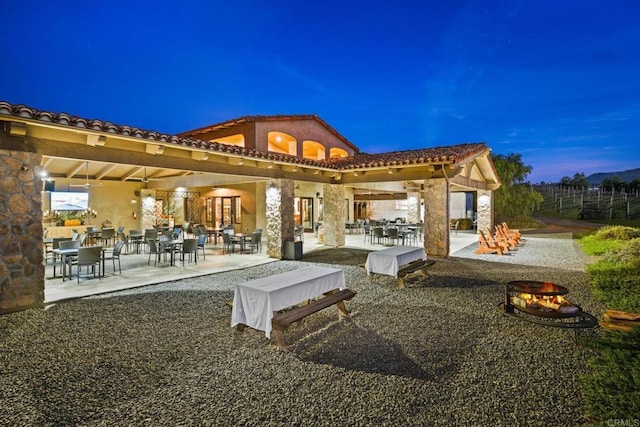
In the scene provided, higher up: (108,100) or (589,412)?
(108,100)

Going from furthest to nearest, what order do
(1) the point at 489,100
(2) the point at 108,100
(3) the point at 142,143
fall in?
(2) the point at 108,100 → (1) the point at 489,100 → (3) the point at 142,143

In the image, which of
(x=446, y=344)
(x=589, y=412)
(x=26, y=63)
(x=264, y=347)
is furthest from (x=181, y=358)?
(x=26, y=63)

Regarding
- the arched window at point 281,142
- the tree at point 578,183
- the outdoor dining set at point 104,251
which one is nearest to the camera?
the outdoor dining set at point 104,251

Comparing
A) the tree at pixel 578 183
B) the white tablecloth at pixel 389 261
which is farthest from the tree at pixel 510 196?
the tree at pixel 578 183

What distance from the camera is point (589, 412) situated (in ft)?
8.55

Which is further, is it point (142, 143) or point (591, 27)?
point (591, 27)

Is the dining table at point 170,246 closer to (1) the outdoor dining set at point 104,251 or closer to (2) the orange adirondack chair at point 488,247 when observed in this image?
(1) the outdoor dining set at point 104,251

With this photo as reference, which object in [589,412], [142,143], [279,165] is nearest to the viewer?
[589,412]

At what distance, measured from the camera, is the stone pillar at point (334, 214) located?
13305 mm

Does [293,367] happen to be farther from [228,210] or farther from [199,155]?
[228,210]

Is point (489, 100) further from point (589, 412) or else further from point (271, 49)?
point (589, 412)

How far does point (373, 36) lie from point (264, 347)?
32.7 m

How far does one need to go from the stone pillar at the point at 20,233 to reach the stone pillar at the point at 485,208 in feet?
58.8

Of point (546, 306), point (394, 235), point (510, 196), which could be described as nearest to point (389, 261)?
point (546, 306)
